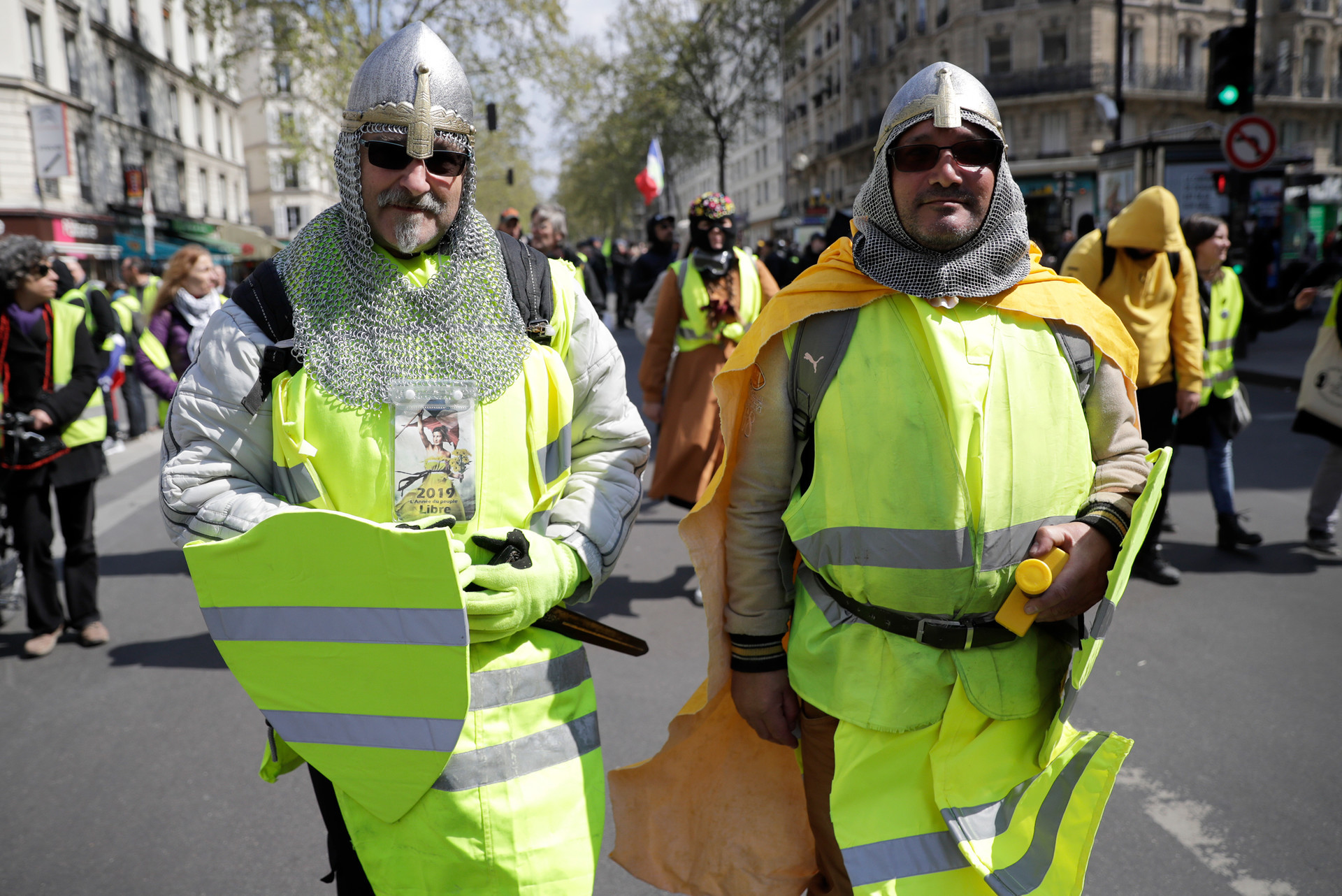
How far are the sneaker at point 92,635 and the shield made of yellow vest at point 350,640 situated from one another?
3.89 m

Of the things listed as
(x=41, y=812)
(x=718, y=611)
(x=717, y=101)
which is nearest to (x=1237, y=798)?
(x=718, y=611)

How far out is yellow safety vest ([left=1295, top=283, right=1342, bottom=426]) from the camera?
6070mm

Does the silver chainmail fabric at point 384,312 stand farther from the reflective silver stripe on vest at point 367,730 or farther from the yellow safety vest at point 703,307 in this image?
the yellow safety vest at point 703,307

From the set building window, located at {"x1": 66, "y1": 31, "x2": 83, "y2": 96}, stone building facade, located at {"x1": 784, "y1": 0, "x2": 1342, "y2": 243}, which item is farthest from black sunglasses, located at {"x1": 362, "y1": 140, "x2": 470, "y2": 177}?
stone building facade, located at {"x1": 784, "y1": 0, "x2": 1342, "y2": 243}

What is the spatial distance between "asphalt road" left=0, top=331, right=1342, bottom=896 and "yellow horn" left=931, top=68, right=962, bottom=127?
7.21 ft

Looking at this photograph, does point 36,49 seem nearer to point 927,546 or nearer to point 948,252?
point 948,252

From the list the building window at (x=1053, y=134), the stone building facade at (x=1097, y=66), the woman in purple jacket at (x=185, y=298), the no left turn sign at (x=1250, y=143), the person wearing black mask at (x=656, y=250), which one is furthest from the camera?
the building window at (x=1053, y=134)

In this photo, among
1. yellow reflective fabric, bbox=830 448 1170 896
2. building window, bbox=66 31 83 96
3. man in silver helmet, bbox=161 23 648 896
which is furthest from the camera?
building window, bbox=66 31 83 96

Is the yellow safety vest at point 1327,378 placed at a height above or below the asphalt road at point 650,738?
above

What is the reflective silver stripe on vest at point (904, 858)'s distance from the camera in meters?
2.00

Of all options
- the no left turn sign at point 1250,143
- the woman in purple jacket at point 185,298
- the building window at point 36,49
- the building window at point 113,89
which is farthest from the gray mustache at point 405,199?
the building window at point 113,89

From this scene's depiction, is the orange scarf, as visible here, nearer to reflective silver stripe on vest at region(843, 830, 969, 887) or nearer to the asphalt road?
reflective silver stripe on vest at region(843, 830, 969, 887)

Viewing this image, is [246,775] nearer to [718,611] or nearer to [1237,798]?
[718,611]

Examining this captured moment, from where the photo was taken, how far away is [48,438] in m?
5.05
